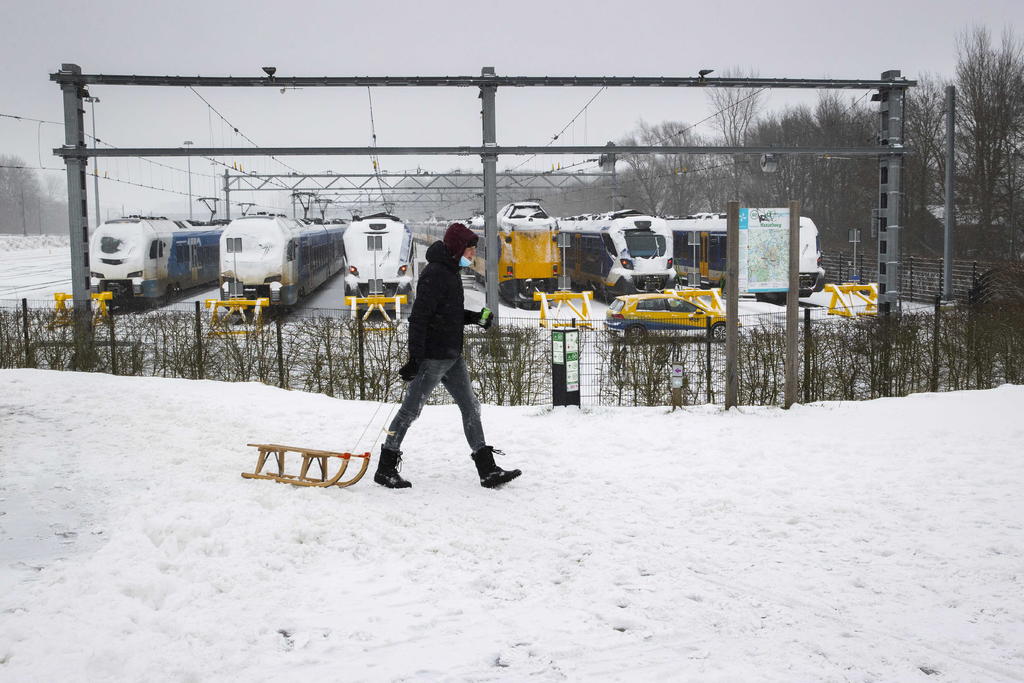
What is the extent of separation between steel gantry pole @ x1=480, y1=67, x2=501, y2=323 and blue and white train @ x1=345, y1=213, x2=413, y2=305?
7.79 meters

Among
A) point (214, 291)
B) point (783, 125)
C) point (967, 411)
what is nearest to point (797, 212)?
point (967, 411)

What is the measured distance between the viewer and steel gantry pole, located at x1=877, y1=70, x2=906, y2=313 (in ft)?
77.9

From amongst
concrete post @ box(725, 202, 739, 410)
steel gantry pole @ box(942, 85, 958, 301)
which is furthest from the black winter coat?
steel gantry pole @ box(942, 85, 958, 301)

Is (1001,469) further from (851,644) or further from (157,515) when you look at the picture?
(157,515)

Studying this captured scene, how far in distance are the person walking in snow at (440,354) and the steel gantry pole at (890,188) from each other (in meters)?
18.6

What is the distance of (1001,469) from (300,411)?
7380mm

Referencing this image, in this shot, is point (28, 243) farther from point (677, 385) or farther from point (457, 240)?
point (457, 240)

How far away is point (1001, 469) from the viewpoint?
7789mm

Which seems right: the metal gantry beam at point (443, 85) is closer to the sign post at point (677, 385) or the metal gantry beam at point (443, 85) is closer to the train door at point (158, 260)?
the train door at point (158, 260)

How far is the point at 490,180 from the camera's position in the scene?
22875 millimetres

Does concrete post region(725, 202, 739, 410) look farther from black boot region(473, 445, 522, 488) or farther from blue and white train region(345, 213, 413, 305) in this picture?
blue and white train region(345, 213, 413, 305)

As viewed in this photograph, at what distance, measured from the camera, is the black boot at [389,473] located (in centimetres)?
746

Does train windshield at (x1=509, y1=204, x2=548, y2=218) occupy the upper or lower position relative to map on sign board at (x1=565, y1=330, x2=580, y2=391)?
upper

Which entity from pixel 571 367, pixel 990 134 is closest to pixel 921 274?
pixel 990 134
